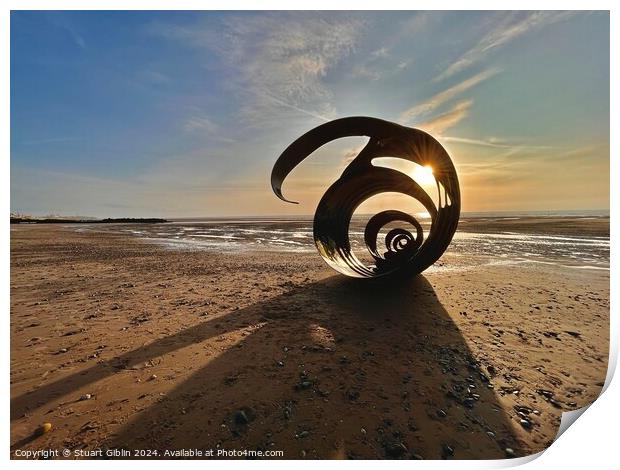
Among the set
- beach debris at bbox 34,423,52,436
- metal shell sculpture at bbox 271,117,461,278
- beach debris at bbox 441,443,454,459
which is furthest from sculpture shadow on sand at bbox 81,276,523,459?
metal shell sculpture at bbox 271,117,461,278

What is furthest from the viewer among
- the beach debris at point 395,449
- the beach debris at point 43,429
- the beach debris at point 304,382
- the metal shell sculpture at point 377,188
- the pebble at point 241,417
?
the metal shell sculpture at point 377,188

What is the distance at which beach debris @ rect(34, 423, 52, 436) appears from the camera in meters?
2.52

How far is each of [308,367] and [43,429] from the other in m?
2.48

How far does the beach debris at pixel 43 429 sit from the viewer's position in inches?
99.1

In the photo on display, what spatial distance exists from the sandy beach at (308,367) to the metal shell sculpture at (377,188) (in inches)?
31.1

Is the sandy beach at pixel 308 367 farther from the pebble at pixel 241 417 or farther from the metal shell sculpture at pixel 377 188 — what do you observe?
the metal shell sculpture at pixel 377 188

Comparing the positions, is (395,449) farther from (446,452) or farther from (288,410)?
(288,410)

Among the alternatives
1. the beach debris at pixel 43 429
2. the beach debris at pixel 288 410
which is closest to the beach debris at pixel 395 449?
the beach debris at pixel 288 410

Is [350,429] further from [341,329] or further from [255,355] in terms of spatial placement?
[341,329]

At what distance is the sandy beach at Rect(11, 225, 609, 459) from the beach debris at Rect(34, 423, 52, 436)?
46 millimetres

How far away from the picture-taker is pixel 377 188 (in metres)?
7.76

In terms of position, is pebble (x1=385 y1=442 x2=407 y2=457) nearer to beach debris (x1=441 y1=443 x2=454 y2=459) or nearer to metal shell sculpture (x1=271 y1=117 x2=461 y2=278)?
beach debris (x1=441 y1=443 x2=454 y2=459)

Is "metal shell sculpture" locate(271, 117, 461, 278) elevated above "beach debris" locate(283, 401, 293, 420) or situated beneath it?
elevated above

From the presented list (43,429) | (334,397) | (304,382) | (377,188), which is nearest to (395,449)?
(334,397)
